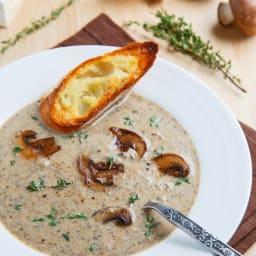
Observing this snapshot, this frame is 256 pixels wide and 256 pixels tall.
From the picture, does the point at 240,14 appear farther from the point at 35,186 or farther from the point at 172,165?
the point at 35,186

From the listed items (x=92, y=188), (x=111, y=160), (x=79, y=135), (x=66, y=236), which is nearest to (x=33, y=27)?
(x=79, y=135)

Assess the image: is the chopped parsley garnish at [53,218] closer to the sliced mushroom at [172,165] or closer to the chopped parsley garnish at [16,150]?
the chopped parsley garnish at [16,150]

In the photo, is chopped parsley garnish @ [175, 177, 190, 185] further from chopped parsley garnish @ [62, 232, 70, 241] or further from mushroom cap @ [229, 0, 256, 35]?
mushroom cap @ [229, 0, 256, 35]

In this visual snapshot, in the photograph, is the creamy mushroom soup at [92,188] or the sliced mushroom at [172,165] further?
the sliced mushroom at [172,165]

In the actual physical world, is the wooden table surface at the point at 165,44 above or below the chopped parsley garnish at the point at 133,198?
above

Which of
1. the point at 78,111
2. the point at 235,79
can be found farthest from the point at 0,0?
the point at 235,79

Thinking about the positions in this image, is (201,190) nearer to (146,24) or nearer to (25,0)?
(146,24)

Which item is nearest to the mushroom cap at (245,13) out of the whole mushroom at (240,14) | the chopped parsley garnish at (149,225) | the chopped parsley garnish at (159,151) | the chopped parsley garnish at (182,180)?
the whole mushroom at (240,14)

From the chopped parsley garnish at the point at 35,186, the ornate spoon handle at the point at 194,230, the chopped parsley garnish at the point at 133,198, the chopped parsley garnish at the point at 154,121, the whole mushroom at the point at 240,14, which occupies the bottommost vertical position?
the chopped parsley garnish at the point at 35,186
